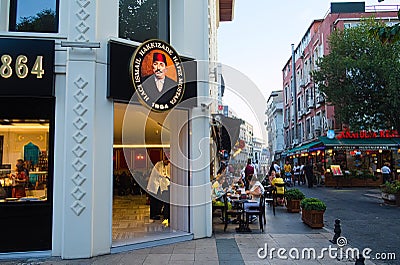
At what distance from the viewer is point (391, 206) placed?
13.7 metres

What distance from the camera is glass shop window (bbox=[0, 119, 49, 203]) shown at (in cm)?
679

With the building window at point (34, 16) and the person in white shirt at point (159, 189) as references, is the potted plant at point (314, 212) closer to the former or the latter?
the person in white shirt at point (159, 189)

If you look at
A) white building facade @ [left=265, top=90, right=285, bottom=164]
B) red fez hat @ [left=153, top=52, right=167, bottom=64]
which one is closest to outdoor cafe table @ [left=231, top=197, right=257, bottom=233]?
red fez hat @ [left=153, top=52, right=167, bottom=64]

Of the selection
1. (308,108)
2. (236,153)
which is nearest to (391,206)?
(236,153)

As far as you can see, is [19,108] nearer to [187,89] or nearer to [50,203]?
[50,203]

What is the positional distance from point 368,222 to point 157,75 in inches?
297

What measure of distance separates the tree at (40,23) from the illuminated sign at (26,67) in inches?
22.8

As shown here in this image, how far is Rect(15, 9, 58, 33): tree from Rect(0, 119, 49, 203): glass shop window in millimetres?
1864

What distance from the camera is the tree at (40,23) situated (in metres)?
7.09

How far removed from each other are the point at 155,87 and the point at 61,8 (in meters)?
2.40

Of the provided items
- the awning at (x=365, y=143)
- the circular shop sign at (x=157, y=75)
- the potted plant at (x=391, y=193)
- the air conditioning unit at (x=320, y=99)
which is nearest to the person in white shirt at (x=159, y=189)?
the circular shop sign at (x=157, y=75)

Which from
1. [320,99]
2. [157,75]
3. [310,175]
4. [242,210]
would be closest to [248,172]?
[242,210]

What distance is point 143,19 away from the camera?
Answer: 27.2ft

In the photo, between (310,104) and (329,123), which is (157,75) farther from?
(310,104)
